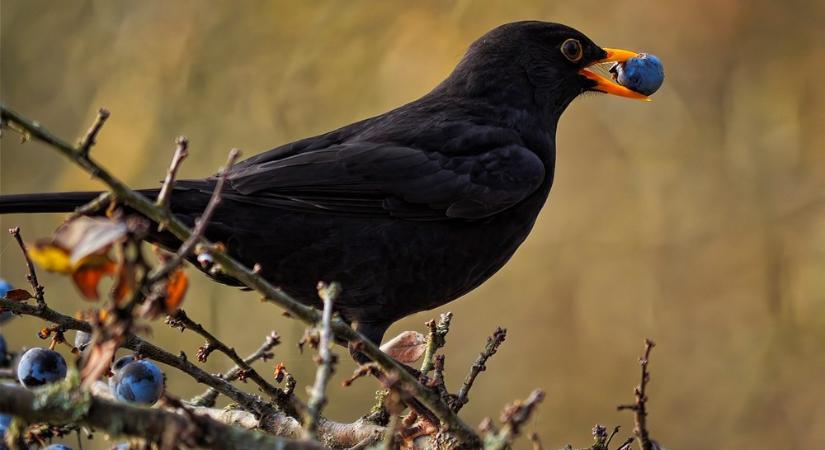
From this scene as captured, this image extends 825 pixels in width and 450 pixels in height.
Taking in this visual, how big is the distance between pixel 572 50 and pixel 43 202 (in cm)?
217

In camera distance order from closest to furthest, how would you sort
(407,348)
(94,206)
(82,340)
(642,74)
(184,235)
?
1. (94,206)
2. (184,235)
3. (82,340)
4. (407,348)
5. (642,74)

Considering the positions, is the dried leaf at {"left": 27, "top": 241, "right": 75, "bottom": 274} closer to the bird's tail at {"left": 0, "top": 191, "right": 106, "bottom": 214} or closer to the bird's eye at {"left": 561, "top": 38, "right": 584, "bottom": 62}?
the bird's tail at {"left": 0, "top": 191, "right": 106, "bottom": 214}

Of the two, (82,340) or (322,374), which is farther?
(82,340)

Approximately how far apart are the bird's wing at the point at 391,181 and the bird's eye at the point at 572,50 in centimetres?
63

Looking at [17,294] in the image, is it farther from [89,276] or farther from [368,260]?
[368,260]

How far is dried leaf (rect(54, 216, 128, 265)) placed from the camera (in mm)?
1504

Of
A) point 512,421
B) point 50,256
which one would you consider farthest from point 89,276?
point 512,421

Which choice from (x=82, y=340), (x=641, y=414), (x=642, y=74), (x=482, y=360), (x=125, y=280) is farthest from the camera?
(x=642, y=74)

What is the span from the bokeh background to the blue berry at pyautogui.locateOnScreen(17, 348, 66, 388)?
3007 millimetres

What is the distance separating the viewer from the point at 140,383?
2.37 meters

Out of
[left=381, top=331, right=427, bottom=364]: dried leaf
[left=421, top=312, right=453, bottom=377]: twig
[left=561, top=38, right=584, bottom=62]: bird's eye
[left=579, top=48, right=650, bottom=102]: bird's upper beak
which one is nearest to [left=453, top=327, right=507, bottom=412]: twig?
[left=421, top=312, right=453, bottom=377]: twig

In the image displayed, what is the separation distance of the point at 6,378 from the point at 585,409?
10.6 feet

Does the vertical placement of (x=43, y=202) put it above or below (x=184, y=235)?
above

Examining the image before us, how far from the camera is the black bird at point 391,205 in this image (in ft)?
11.4
